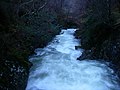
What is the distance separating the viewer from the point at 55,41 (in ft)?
57.6

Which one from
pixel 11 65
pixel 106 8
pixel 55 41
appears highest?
pixel 106 8

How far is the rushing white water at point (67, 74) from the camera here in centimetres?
851

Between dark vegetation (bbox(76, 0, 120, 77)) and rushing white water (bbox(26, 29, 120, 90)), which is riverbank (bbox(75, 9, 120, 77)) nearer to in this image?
dark vegetation (bbox(76, 0, 120, 77))

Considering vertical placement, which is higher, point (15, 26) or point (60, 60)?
point (15, 26)

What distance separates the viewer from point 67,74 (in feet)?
31.7

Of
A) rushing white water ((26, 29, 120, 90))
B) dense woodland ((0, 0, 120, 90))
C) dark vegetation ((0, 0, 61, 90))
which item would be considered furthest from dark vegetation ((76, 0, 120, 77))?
dark vegetation ((0, 0, 61, 90))

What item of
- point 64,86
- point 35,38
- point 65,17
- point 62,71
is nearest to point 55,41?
point 35,38

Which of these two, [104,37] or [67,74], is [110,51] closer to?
[104,37]

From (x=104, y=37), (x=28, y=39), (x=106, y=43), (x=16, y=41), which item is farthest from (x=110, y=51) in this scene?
(x=28, y=39)

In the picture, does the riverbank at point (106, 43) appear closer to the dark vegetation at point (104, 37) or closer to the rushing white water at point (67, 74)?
the dark vegetation at point (104, 37)

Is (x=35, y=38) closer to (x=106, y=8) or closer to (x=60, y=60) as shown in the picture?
(x=60, y=60)

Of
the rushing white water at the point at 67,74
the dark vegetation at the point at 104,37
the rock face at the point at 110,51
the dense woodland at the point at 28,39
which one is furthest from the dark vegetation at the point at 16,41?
the rock face at the point at 110,51

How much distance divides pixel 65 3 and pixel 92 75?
103 feet

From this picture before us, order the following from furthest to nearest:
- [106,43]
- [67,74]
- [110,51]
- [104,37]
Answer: [104,37]
[106,43]
[110,51]
[67,74]
